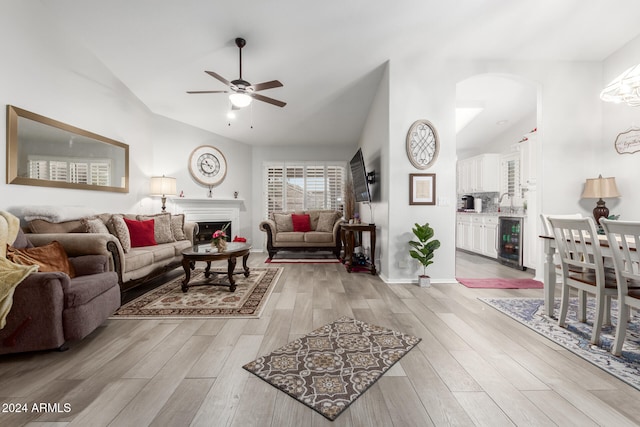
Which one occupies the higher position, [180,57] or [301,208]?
[180,57]

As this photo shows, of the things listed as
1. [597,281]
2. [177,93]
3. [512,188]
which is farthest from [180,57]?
[512,188]

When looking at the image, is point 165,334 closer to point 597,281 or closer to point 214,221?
point 597,281

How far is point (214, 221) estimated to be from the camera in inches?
241

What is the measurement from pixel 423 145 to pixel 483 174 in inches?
123

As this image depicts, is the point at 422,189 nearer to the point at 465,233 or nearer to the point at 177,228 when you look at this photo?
the point at 465,233

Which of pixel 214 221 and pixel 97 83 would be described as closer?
pixel 97 83

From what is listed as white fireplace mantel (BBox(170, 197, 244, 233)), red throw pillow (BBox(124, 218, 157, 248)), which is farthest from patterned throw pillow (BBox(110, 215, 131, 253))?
white fireplace mantel (BBox(170, 197, 244, 233))

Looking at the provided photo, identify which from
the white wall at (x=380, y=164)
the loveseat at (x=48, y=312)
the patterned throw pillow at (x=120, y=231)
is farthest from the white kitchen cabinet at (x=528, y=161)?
the patterned throw pillow at (x=120, y=231)

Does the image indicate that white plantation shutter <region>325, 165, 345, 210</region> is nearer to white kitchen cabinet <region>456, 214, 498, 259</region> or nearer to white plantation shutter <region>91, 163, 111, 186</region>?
white kitchen cabinet <region>456, 214, 498, 259</region>

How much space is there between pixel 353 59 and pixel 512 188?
4157 millimetres

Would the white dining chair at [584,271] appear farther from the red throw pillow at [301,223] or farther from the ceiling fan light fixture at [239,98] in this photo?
the red throw pillow at [301,223]

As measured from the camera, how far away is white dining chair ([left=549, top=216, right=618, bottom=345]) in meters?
2.01

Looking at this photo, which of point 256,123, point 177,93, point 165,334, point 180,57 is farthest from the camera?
point 256,123

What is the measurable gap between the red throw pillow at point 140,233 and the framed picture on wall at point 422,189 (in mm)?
3714
